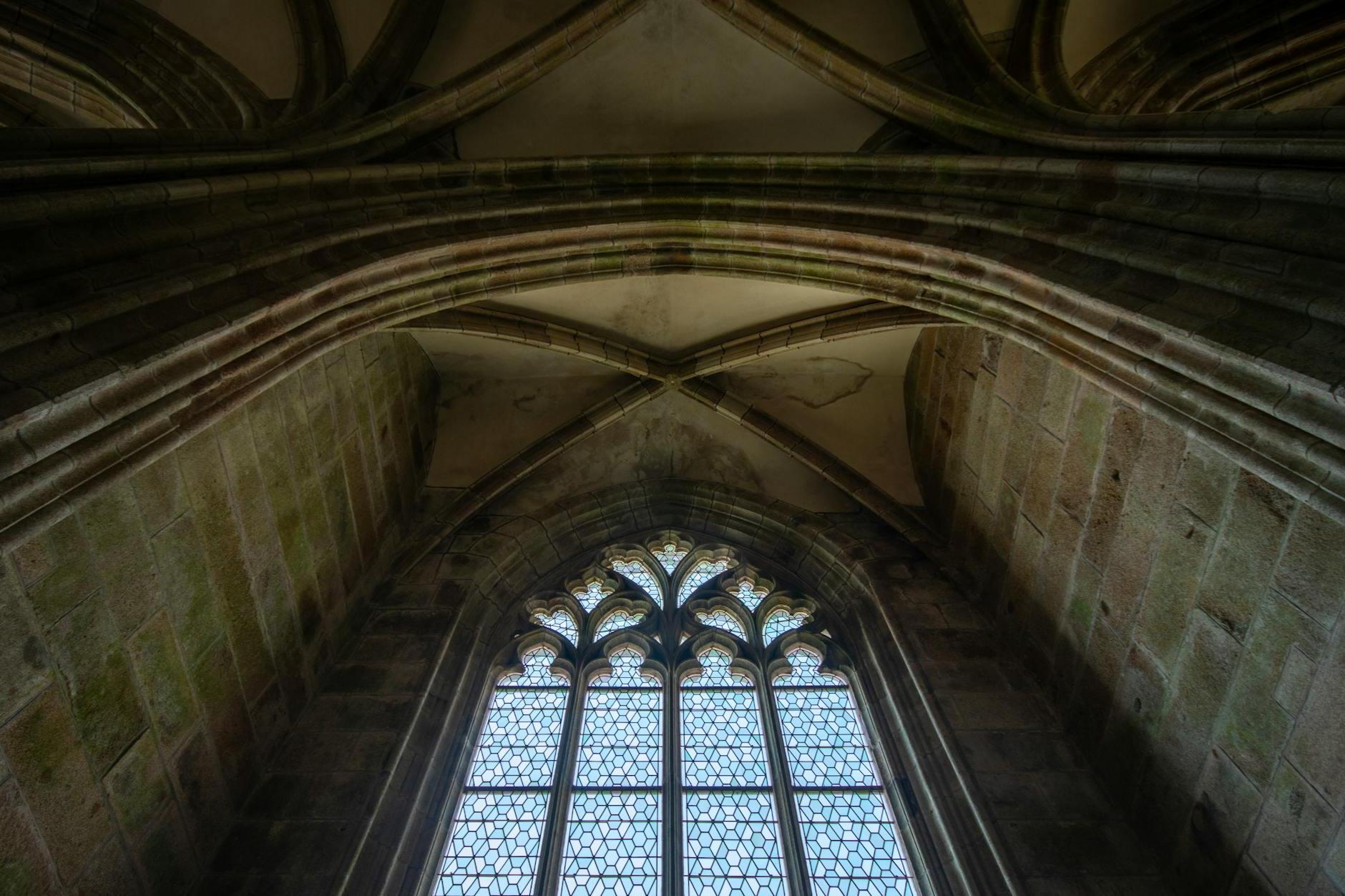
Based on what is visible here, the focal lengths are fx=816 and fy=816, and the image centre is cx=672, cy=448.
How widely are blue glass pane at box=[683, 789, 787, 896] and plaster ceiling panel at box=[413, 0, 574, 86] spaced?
6028 millimetres

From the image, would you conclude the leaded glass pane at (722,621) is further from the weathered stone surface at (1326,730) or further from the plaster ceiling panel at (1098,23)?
the plaster ceiling panel at (1098,23)

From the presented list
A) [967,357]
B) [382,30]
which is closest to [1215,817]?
[967,357]

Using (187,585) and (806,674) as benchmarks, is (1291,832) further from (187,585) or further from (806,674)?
(187,585)

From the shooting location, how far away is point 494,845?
5266 millimetres

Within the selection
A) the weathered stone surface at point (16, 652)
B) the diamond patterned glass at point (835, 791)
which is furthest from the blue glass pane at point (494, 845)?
the weathered stone surface at point (16, 652)

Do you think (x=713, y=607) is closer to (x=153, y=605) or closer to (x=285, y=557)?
(x=285, y=557)

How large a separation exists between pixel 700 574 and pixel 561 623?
1.39 meters

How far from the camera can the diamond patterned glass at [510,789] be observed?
507 centimetres

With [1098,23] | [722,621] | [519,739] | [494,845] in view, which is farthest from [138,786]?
[1098,23]

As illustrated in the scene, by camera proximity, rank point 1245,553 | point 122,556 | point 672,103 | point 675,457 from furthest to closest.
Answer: point 675,457, point 672,103, point 122,556, point 1245,553

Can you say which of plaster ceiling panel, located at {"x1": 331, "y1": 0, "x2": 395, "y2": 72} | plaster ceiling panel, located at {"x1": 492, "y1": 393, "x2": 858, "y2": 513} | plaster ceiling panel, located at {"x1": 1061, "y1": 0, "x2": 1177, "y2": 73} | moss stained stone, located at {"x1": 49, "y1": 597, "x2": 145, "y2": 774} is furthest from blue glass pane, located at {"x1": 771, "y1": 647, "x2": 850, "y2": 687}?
plaster ceiling panel, located at {"x1": 331, "y1": 0, "x2": 395, "y2": 72}

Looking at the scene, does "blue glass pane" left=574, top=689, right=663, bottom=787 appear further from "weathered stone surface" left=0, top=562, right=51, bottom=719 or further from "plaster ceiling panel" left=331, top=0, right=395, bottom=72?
"plaster ceiling panel" left=331, top=0, right=395, bottom=72

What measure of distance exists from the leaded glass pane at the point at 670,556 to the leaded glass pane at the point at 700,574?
0.56 feet

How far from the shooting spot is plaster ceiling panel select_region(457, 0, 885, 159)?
652cm
